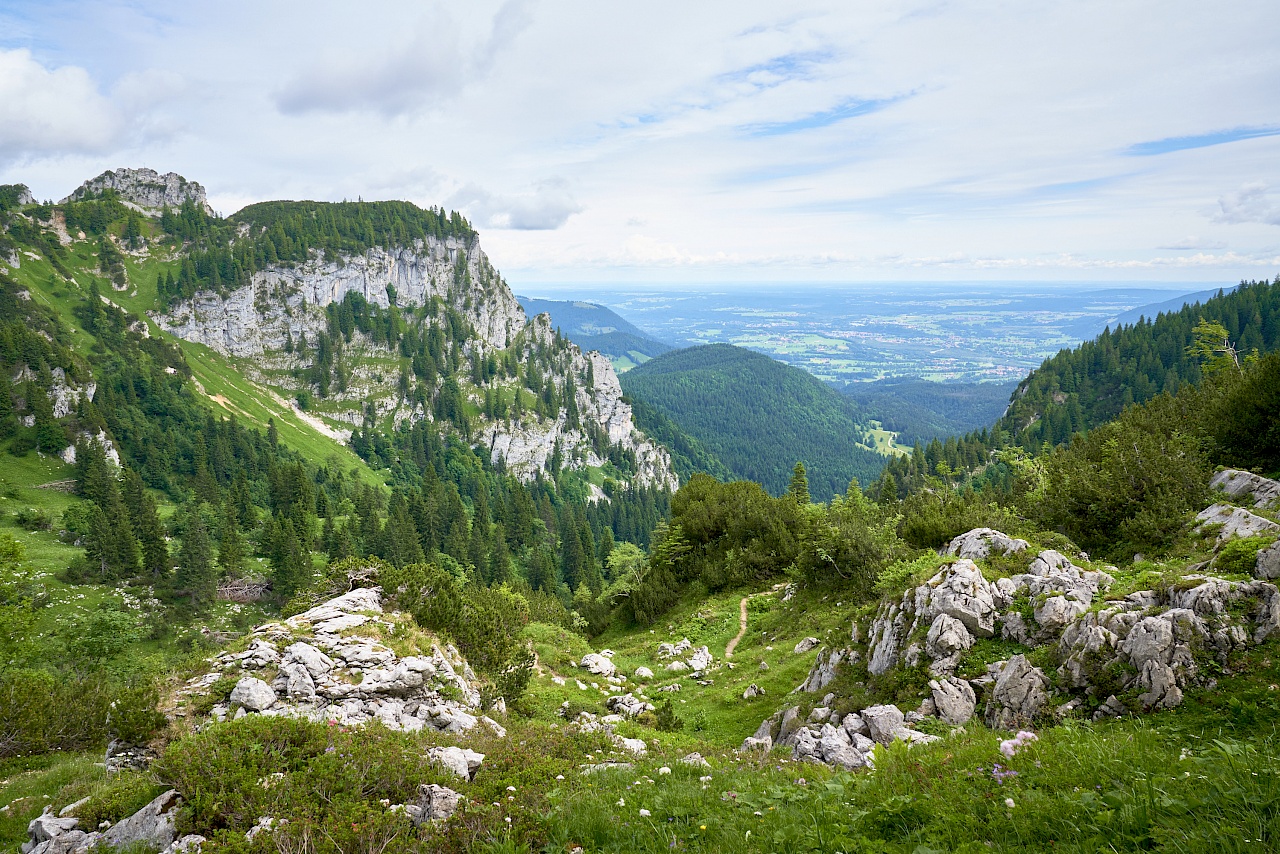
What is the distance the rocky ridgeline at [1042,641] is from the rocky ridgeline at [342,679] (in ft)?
27.4

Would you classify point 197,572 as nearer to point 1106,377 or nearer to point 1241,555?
point 1241,555

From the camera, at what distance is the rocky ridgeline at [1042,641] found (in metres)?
10.2

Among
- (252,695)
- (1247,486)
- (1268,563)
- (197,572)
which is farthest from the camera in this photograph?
(197,572)

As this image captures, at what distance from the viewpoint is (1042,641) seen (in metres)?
13.3

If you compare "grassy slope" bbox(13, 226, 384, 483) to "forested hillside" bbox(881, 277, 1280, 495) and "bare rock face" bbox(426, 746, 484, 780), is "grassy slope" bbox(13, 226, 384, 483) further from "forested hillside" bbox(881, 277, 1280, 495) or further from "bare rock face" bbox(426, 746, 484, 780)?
"bare rock face" bbox(426, 746, 484, 780)

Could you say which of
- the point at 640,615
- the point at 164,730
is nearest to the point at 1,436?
the point at 640,615

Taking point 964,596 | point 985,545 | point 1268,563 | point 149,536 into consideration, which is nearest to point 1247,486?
point 985,545

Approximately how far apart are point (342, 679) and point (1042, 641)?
1750cm

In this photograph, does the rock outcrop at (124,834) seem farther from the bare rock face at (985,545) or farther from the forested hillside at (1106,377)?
the forested hillside at (1106,377)

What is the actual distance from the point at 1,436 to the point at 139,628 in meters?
64.2

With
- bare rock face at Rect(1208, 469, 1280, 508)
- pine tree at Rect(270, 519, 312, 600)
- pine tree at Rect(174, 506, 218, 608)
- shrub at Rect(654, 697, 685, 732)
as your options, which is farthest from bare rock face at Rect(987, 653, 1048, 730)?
pine tree at Rect(174, 506, 218, 608)

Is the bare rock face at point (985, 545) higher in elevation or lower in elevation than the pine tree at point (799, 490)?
higher

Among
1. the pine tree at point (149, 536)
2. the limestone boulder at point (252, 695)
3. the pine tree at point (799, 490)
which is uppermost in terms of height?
the limestone boulder at point (252, 695)

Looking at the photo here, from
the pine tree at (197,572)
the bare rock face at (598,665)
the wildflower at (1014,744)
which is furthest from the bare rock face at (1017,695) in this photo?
the pine tree at (197,572)
